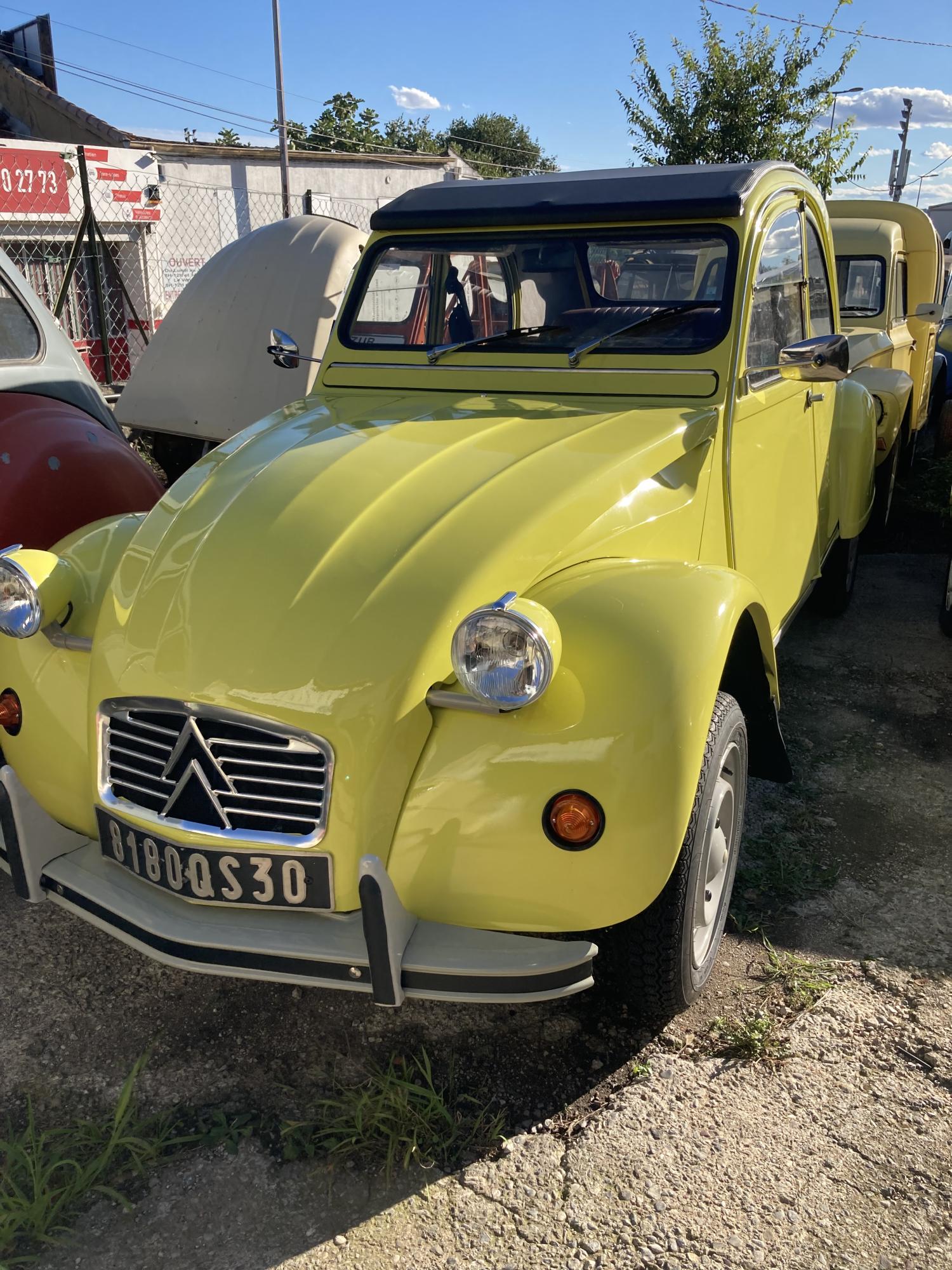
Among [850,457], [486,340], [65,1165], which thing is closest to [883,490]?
[850,457]

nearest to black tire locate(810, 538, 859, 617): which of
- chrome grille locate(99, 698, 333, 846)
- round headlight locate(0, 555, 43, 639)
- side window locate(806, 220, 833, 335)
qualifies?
side window locate(806, 220, 833, 335)

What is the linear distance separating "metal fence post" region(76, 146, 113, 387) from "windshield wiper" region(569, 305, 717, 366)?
20.3ft

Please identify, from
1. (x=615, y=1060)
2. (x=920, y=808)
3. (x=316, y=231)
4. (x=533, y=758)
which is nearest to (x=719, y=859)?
(x=615, y=1060)

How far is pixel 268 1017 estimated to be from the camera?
270 centimetres

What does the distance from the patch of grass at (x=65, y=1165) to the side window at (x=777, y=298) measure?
9.23 ft

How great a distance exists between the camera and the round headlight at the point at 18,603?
102 inches

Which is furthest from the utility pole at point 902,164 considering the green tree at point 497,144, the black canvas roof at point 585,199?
the black canvas roof at point 585,199

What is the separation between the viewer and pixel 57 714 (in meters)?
2.55

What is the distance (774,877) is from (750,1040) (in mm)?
805

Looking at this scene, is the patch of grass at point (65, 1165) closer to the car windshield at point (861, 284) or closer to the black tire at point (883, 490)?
the black tire at point (883, 490)

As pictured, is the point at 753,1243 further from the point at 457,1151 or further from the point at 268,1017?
the point at 268,1017

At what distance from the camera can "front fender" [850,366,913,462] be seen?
21.2 feet

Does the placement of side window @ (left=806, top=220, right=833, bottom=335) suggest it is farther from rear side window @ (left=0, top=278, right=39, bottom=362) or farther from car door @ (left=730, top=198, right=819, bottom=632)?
rear side window @ (left=0, top=278, right=39, bottom=362)

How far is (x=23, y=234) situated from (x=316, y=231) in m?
7.71
